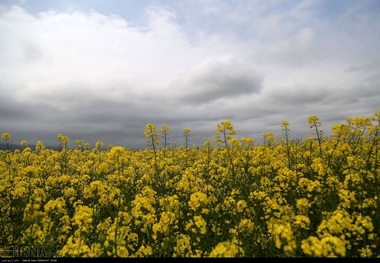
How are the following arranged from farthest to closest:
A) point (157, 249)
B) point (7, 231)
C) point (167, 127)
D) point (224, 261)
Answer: point (167, 127), point (7, 231), point (157, 249), point (224, 261)

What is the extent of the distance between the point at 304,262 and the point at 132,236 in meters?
3.38

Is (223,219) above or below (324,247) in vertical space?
below

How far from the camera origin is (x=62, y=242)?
5.81 meters

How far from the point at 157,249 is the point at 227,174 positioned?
16.2ft

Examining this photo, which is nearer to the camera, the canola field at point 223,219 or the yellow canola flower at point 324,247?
the yellow canola flower at point 324,247

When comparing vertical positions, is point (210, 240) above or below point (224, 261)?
below

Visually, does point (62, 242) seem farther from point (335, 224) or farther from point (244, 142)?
point (244, 142)

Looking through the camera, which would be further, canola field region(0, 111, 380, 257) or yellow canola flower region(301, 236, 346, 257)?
canola field region(0, 111, 380, 257)

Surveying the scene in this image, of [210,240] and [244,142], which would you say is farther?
[244,142]

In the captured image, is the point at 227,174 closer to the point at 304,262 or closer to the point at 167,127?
the point at 167,127

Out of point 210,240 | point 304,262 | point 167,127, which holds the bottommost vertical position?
point 210,240

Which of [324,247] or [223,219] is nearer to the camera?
[324,247]

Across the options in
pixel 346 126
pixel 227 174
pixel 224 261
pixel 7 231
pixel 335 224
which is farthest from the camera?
pixel 227 174

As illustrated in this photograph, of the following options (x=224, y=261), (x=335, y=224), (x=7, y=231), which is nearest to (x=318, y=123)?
(x=335, y=224)
